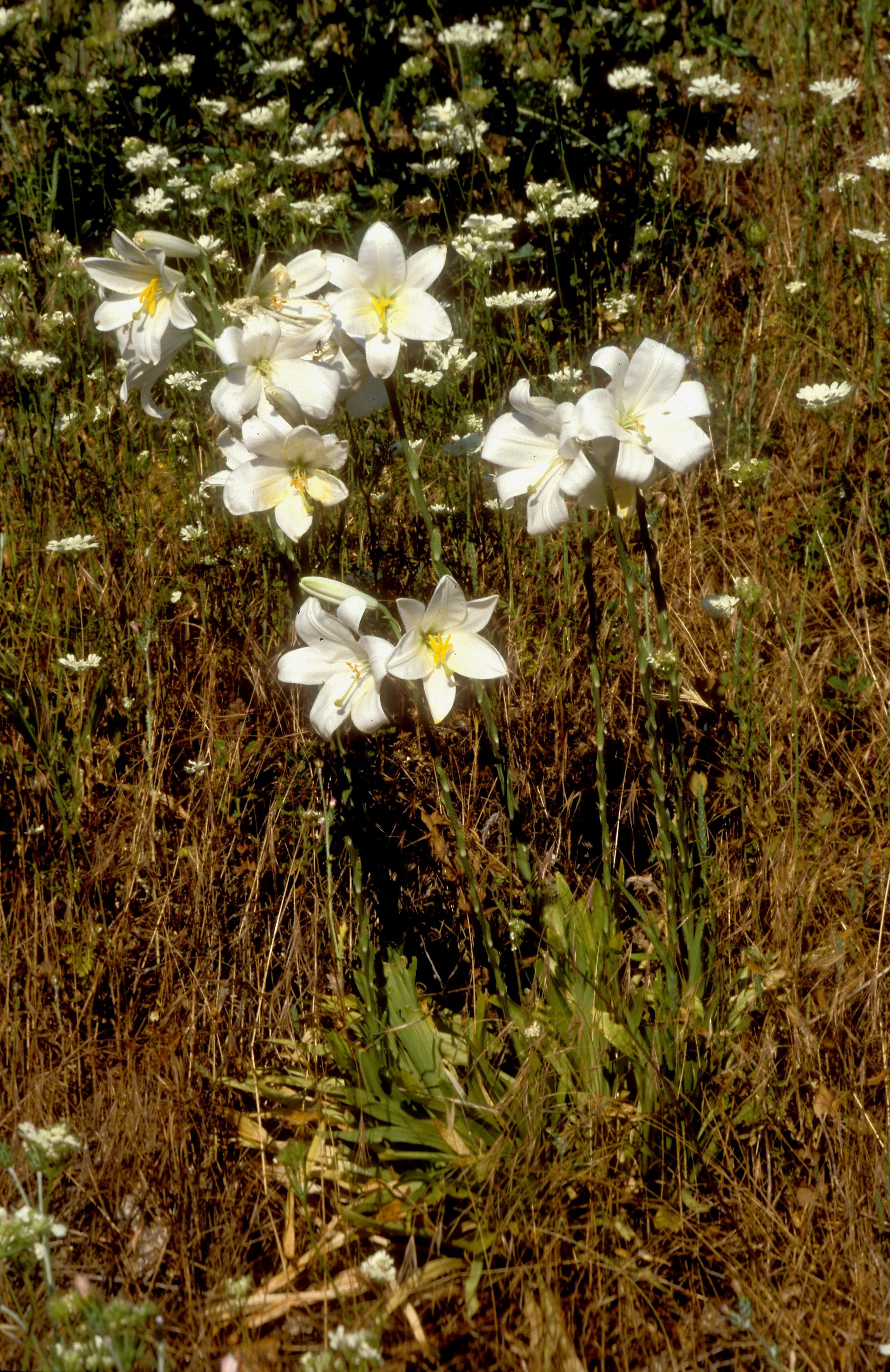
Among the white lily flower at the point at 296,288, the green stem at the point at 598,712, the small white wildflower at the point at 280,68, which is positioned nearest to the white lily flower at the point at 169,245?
the white lily flower at the point at 296,288

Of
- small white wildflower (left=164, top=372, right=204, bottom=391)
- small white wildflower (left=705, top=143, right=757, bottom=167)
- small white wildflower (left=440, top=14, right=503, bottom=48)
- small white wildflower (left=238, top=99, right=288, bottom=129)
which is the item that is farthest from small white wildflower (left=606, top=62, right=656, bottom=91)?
small white wildflower (left=164, top=372, right=204, bottom=391)

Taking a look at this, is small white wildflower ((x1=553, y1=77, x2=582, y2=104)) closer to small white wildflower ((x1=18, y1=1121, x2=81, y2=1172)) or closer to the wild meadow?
the wild meadow

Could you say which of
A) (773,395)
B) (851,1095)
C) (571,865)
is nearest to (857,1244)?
(851,1095)

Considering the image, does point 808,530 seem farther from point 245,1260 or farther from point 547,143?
point 245,1260

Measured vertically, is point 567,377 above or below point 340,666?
above

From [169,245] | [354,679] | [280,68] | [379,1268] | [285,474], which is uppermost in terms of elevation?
[280,68]

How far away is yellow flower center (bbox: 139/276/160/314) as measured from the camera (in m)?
2.01

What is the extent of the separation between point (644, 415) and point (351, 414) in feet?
1.74

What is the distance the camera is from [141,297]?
2.02 metres

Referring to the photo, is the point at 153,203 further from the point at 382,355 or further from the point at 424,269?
the point at 382,355

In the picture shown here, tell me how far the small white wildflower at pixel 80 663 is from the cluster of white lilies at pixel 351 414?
2.87 feet

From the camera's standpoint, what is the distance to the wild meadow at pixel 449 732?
1.96 m

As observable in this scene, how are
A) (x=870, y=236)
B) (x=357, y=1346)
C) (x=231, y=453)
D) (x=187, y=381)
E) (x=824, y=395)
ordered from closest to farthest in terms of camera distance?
1. (x=357, y=1346)
2. (x=231, y=453)
3. (x=824, y=395)
4. (x=187, y=381)
5. (x=870, y=236)

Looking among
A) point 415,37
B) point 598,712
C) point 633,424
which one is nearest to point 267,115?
point 415,37
